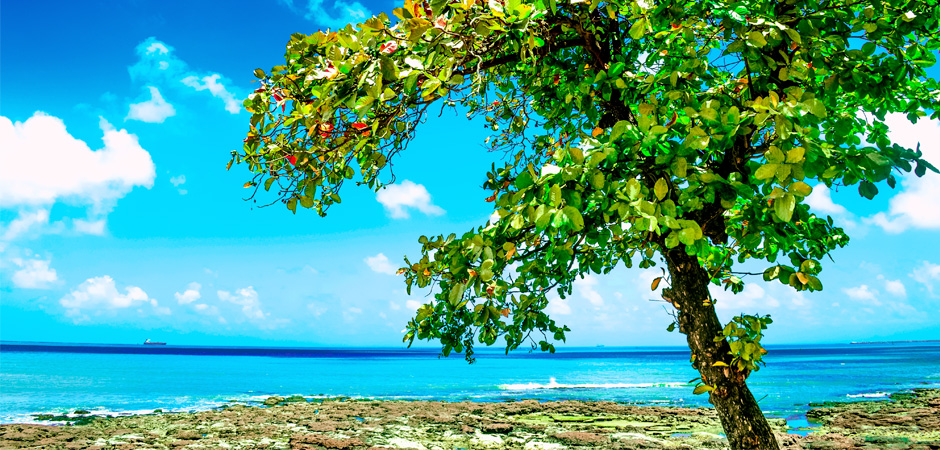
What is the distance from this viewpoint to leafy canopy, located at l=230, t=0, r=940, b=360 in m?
3.18

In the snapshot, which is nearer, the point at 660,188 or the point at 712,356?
the point at 660,188

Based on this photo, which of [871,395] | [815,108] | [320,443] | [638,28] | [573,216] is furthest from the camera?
[871,395]

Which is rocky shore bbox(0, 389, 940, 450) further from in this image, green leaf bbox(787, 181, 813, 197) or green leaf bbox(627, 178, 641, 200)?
green leaf bbox(787, 181, 813, 197)

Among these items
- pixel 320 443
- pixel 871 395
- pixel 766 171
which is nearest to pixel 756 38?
pixel 766 171

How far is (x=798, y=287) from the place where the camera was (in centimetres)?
398

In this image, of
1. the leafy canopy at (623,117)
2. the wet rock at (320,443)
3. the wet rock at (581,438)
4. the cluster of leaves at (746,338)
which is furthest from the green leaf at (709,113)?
the wet rock at (320,443)

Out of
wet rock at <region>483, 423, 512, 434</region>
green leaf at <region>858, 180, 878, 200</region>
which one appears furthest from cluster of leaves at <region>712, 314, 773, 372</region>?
wet rock at <region>483, 423, 512, 434</region>

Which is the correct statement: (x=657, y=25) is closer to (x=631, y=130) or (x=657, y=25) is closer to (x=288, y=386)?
(x=631, y=130)

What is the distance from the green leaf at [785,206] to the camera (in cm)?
282

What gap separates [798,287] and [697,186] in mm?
1191

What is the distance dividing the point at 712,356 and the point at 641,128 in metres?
2.78

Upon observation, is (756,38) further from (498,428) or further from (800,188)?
(498,428)

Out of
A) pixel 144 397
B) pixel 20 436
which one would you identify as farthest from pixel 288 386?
A: pixel 20 436

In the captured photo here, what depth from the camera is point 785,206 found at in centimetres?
285
